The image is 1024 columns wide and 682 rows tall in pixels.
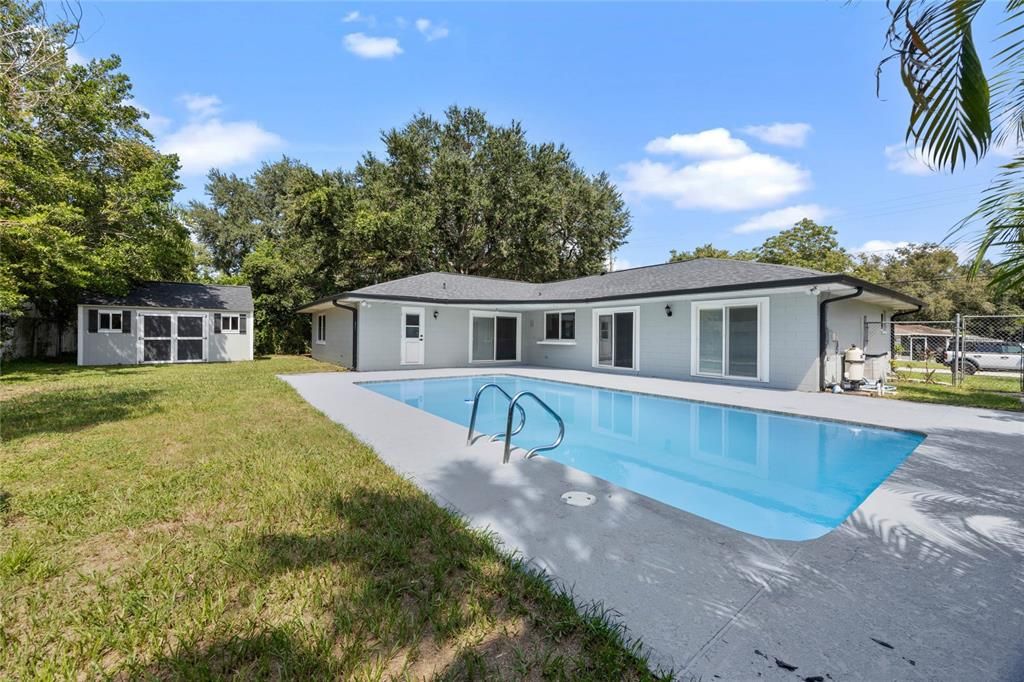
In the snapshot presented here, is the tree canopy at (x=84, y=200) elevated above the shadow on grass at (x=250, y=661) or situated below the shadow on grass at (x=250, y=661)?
above

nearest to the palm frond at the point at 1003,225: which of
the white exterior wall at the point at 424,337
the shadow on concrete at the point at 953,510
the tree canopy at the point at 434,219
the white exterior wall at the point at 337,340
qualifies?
the shadow on concrete at the point at 953,510

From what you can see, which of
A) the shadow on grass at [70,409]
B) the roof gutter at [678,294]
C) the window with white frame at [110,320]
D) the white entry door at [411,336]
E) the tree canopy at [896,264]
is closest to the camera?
the shadow on grass at [70,409]

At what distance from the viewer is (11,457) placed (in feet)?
14.9

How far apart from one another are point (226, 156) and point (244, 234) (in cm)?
1045

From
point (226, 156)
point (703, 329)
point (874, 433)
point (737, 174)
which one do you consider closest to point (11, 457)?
point (874, 433)

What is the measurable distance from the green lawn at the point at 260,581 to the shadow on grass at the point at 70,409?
4.88ft

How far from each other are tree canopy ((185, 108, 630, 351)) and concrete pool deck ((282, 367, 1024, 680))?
20.2 metres

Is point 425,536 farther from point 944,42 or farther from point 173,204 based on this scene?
point 173,204

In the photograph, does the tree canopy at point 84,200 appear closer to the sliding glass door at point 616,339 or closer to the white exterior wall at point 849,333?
the sliding glass door at point 616,339

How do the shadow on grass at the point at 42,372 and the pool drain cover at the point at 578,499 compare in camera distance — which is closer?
the pool drain cover at the point at 578,499

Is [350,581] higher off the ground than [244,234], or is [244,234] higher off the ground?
[244,234]

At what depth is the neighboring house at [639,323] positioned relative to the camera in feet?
33.3

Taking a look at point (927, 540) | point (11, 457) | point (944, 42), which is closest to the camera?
point (944, 42)

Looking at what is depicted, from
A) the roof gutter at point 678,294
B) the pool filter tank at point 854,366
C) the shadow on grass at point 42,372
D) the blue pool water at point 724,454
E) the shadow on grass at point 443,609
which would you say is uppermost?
the roof gutter at point 678,294
